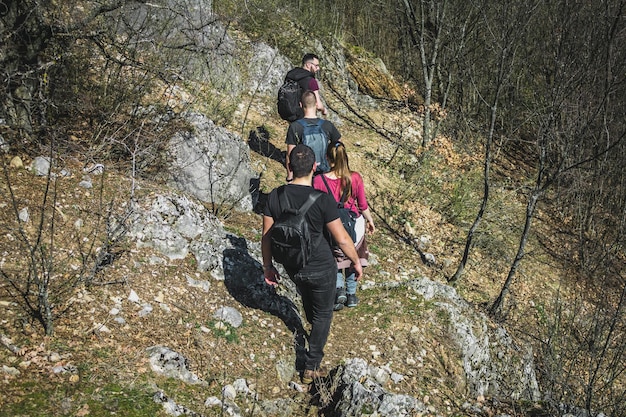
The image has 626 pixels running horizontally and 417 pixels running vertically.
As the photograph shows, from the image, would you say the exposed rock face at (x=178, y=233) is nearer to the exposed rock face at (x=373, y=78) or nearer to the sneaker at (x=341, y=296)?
the sneaker at (x=341, y=296)

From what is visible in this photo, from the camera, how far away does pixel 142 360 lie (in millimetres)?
3352

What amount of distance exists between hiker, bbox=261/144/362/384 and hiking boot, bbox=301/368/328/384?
0.70 feet

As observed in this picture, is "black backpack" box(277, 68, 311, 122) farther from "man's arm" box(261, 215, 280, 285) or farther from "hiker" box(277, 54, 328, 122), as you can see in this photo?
"man's arm" box(261, 215, 280, 285)

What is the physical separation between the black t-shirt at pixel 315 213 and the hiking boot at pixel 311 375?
0.90 meters

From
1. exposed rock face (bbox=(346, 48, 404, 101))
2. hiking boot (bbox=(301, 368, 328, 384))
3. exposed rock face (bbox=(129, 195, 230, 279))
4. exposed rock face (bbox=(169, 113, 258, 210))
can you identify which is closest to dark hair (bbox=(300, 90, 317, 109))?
exposed rock face (bbox=(169, 113, 258, 210))

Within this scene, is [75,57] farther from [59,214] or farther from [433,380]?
[433,380]

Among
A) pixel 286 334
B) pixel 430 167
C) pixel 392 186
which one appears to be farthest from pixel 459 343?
pixel 430 167

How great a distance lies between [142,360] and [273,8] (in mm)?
8914

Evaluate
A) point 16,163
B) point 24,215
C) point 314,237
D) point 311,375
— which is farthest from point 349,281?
point 16,163

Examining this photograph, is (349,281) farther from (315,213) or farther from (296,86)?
(296,86)

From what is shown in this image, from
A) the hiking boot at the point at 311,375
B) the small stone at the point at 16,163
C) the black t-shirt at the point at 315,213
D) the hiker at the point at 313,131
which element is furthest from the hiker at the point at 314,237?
the small stone at the point at 16,163

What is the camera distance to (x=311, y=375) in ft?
12.7

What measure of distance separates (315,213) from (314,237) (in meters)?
0.18

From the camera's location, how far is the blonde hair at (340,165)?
4.26 meters
